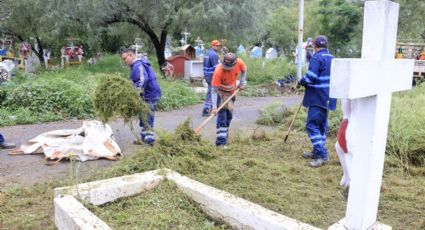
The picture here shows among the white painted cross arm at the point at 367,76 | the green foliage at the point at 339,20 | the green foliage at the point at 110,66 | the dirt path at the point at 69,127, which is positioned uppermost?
the green foliage at the point at 339,20

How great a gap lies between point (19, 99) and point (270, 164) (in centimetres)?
691

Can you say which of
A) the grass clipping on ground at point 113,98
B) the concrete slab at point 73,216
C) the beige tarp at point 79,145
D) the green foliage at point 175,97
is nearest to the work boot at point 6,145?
the beige tarp at point 79,145

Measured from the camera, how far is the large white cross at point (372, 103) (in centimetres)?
232

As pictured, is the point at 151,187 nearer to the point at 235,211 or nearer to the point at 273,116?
the point at 235,211

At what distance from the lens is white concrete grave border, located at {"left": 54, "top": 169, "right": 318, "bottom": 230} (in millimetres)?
3197

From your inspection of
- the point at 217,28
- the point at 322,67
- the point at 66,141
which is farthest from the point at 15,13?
the point at 322,67

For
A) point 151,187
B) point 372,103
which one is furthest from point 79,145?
point 372,103

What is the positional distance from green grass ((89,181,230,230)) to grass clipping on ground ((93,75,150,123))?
6.78ft

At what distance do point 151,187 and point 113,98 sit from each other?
2063 mm

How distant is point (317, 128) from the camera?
20.6 feet

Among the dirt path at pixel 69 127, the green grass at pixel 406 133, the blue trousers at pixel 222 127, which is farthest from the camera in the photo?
the blue trousers at pixel 222 127

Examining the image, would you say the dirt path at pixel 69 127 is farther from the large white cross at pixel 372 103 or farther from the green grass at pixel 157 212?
the large white cross at pixel 372 103

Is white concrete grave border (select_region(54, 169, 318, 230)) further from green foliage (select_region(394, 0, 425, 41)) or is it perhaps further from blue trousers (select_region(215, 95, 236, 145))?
green foliage (select_region(394, 0, 425, 41))

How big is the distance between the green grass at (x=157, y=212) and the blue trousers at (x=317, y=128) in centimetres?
277
